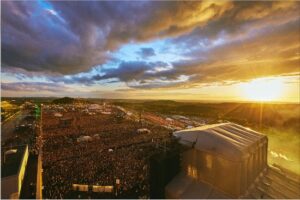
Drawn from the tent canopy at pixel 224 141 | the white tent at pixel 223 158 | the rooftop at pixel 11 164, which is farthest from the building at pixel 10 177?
the tent canopy at pixel 224 141

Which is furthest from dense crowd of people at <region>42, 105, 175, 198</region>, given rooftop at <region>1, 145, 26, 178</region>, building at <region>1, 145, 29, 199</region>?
building at <region>1, 145, 29, 199</region>

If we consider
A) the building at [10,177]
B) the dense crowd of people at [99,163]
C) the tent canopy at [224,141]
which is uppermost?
the tent canopy at [224,141]

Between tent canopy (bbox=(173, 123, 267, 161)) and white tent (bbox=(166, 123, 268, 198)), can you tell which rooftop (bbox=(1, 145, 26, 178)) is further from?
tent canopy (bbox=(173, 123, 267, 161))

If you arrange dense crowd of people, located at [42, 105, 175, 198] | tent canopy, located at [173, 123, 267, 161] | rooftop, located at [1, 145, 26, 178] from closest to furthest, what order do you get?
rooftop, located at [1, 145, 26, 178] < tent canopy, located at [173, 123, 267, 161] < dense crowd of people, located at [42, 105, 175, 198]

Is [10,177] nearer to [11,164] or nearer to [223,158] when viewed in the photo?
[11,164]

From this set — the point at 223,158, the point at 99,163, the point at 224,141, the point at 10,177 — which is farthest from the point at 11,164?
the point at 224,141

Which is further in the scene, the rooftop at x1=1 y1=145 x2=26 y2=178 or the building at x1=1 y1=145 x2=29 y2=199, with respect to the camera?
the rooftop at x1=1 y1=145 x2=26 y2=178

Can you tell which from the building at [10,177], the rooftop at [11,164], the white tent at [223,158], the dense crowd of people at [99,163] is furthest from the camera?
the dense crowd of people at [99,163]

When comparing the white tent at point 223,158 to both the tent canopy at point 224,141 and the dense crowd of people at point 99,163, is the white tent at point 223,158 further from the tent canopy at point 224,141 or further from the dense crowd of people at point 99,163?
the dense crowd of people at point 99,163
